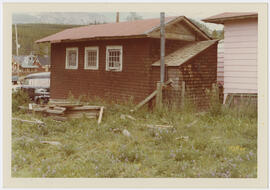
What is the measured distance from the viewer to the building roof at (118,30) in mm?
13534

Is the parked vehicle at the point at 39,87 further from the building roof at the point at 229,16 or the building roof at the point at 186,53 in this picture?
the building roof at the point at 229,16

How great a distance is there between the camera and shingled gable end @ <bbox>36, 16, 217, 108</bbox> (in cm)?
1376

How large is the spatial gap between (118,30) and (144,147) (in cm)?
797

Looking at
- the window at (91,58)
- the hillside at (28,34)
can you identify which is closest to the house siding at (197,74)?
the window at (91,58)

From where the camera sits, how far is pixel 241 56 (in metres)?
10.8

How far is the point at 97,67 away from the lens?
16141mm

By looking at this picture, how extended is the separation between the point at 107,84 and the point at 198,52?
4.33 meters

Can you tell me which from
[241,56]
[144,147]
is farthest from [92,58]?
[144,147]

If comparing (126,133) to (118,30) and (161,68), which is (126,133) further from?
(118,30)

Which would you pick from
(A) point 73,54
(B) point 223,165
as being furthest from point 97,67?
(B) point 223,165

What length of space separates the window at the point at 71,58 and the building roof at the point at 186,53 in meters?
5.24

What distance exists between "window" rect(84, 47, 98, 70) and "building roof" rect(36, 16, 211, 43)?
87 cm

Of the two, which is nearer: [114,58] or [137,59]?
[137,59]
